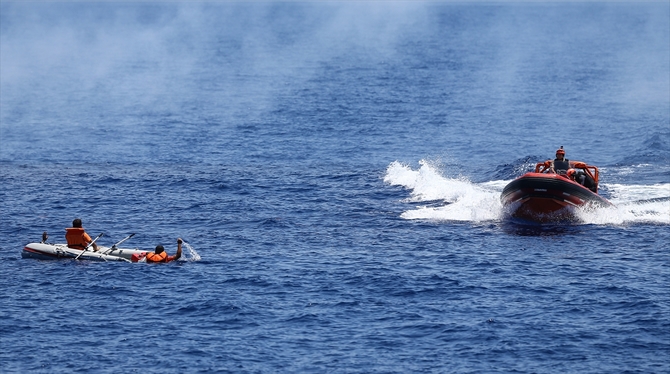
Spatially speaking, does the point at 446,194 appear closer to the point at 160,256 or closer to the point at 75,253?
the point at 160,256

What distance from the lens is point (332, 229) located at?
159ft

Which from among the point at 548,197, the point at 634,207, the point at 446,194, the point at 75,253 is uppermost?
the point at 446,194

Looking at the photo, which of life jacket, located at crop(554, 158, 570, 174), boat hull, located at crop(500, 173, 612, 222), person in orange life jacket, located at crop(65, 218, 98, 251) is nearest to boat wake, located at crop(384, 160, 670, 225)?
boat hull, located at crop(500, 173, 612, 222)

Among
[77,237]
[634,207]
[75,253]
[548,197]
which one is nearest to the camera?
[75,253]

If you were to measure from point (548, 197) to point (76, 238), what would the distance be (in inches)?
Result: 829

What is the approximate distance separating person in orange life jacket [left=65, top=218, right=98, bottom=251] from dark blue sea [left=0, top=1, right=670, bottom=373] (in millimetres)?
964

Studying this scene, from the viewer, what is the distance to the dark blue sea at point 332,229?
33906mm

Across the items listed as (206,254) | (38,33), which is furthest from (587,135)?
(38,33)

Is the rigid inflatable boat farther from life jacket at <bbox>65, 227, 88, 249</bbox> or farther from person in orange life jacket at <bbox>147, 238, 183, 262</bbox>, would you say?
person in orange life jacket at <bbox>147, 238, 183, 262</bbox>

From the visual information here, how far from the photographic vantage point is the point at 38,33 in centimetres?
18638

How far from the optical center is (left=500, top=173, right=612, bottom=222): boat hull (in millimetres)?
47594

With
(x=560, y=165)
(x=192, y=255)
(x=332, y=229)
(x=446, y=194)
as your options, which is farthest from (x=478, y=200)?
(x=192, y=255)

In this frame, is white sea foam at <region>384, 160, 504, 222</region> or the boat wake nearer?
the boat wake

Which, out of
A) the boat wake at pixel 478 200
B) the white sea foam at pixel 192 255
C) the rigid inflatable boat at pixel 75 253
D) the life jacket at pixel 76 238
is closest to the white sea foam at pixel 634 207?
the boat wake at pixel 478 200
